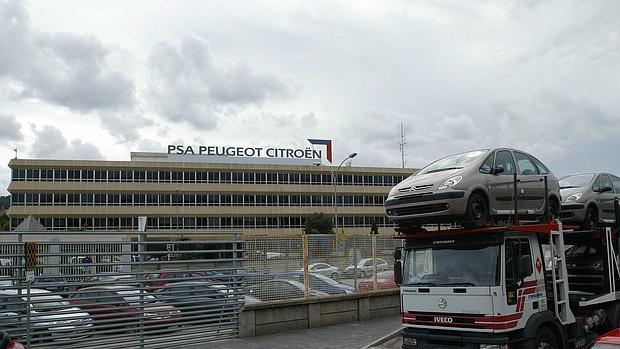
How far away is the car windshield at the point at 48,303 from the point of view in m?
10.8

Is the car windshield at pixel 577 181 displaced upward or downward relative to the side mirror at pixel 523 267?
upward

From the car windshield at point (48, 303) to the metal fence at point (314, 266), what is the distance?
167 inches

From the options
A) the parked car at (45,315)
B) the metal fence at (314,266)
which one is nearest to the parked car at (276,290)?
the metal fence at (314,266)

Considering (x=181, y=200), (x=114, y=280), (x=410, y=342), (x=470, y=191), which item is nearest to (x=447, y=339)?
(x=410, y=342)

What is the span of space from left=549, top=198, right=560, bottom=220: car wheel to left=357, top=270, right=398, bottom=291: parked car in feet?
23.1

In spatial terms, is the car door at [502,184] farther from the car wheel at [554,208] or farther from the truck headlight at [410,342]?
the truck headlight at [410,342]

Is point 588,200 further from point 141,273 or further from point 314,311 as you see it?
point 141,273

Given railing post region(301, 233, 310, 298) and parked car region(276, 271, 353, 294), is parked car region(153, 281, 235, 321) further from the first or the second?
railing post region(301, 233, 310, 298)

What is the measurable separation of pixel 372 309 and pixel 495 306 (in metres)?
8.67

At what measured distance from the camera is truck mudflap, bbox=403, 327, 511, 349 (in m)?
8.38

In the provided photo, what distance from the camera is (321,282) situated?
15539 millimetres

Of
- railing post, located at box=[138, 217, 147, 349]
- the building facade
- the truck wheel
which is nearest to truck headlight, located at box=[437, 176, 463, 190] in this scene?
the truck wheel

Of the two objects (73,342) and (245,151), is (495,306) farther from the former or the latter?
(245,151)

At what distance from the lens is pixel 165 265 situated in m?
13.0
